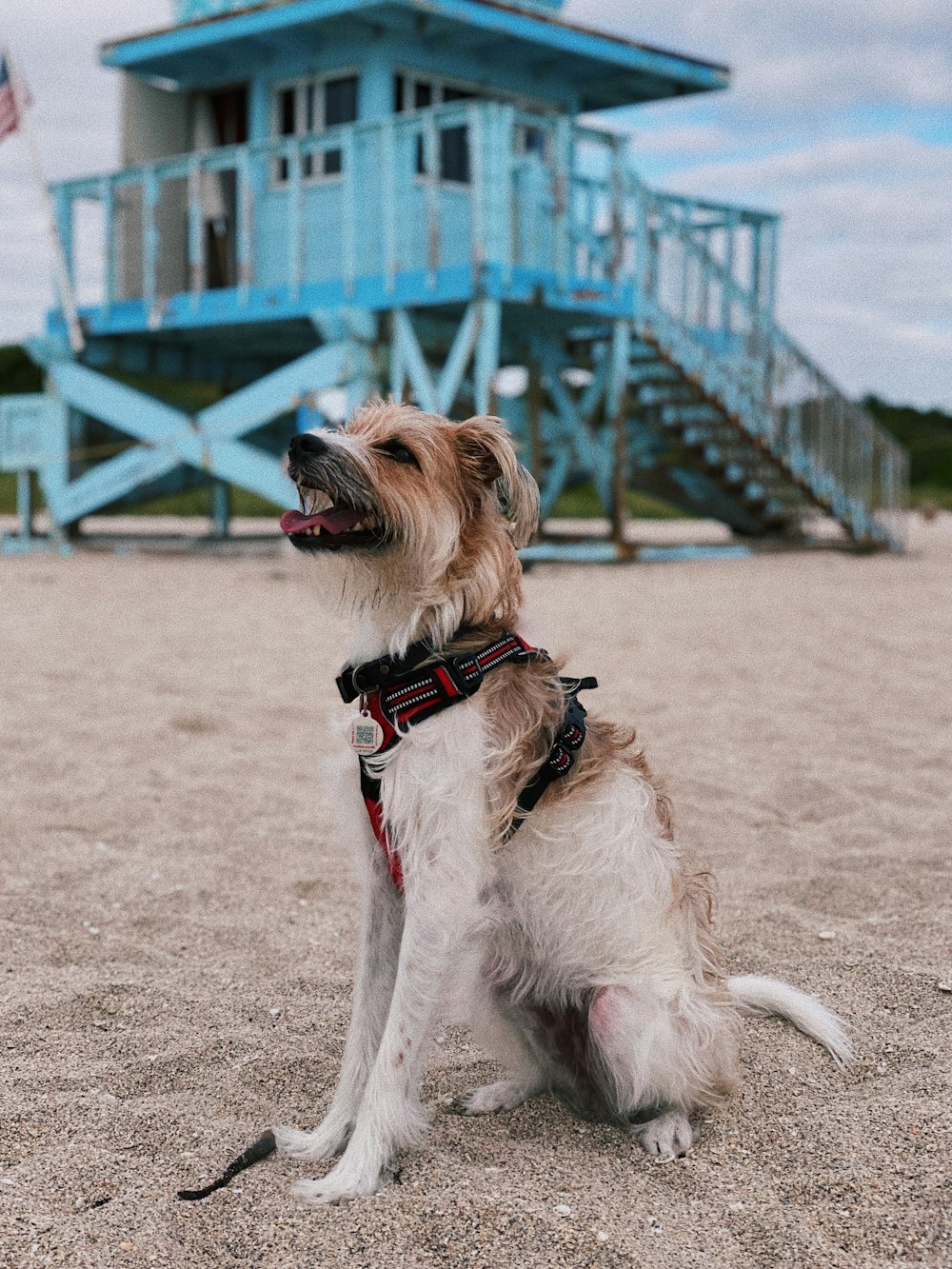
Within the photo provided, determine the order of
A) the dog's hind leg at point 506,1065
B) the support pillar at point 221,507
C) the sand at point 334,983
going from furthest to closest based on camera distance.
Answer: the support pillar at point 221,507
the dog's hind leg at point 506,1065
the sand at point 334,983

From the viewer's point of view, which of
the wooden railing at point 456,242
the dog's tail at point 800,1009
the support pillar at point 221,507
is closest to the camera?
the dog's tail at point 800,1009

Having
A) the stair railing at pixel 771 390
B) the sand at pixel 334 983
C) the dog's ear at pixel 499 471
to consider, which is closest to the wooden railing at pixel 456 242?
the stair railing at pixel 771 390

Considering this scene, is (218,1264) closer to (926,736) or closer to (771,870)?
(771,870)

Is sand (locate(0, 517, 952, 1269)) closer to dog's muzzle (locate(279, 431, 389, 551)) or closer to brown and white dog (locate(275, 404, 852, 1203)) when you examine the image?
brown and white dog (locate(275, 404, 852, 1203))

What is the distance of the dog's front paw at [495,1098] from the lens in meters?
3.04

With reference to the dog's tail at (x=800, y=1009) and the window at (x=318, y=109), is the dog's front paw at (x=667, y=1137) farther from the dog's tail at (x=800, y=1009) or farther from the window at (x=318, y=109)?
the window at (x=318, y=109)

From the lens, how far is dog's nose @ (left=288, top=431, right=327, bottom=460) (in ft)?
8.58

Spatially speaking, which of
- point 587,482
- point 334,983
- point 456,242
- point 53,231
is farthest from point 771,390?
point 587,482

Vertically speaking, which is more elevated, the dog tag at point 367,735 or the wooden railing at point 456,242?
the wooden railing at point 456,242

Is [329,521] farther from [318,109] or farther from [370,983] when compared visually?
[318,109]

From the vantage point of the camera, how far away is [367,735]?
2.76m

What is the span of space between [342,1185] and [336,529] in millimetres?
1344

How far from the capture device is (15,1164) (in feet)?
8.80

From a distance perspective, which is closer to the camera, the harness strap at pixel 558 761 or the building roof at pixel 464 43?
the harness strap at pixel 558 761
